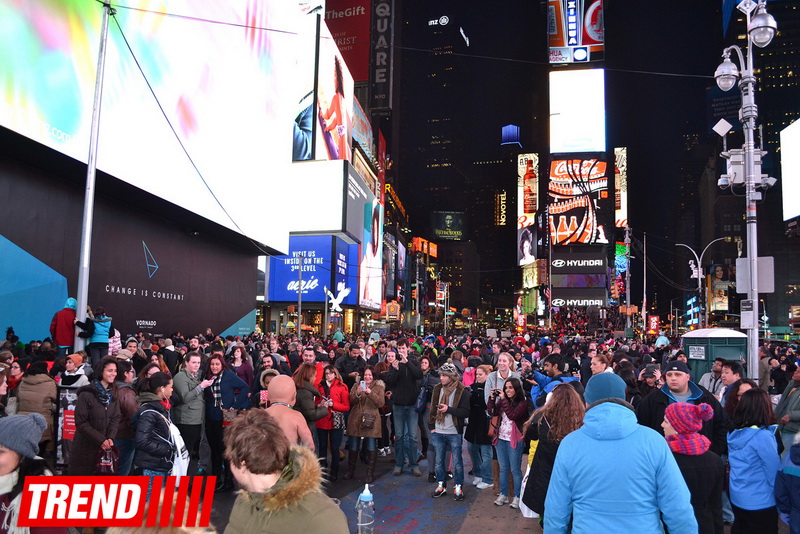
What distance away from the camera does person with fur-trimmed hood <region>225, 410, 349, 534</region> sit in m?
2.27

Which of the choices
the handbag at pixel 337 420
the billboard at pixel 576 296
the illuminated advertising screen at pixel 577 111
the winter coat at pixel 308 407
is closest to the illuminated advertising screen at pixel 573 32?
the illuminated advertising screen at pixel 577 111

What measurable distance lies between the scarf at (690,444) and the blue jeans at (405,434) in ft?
19.3

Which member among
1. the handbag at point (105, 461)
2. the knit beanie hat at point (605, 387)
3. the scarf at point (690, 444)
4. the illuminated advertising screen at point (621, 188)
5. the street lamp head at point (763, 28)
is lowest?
the handbag at point (105, 461)

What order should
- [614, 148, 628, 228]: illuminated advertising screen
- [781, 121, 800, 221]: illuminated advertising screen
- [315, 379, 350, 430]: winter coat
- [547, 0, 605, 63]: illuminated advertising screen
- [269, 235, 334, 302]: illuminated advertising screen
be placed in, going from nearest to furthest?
[315, 379, 350, 430]: winter coat
[781, 121, 800, 221]: illuminated advertising screen
[269, 235, 334, 302]: illuminated advertising screen
[547, 0, 605, 63]: illuminated advertising screen
[614, 148, 628, 228]: illuminated advertising screen

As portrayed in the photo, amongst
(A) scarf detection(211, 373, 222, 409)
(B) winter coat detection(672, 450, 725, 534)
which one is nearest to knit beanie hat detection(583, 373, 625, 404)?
(B) winter coat detection(672, 450, 725, 534)

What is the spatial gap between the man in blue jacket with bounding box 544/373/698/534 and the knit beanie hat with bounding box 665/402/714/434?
67cm

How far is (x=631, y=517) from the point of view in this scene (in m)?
3.22

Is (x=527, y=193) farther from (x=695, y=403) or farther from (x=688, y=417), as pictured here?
(x=688, y=417)

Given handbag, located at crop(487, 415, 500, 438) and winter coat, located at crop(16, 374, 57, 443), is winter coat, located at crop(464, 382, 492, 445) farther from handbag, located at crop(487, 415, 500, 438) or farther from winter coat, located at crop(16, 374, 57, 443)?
winter coat, located at crop(16, 374, 57, 443)

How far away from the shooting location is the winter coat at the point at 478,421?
838cm

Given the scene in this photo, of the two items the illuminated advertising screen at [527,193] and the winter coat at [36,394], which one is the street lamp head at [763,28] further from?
the illuminated advertising screen at [527,193]

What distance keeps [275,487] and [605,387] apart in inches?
117

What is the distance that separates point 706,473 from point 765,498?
1.29 meters

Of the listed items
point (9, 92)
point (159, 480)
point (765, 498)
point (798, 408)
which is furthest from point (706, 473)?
point (9, 92)
